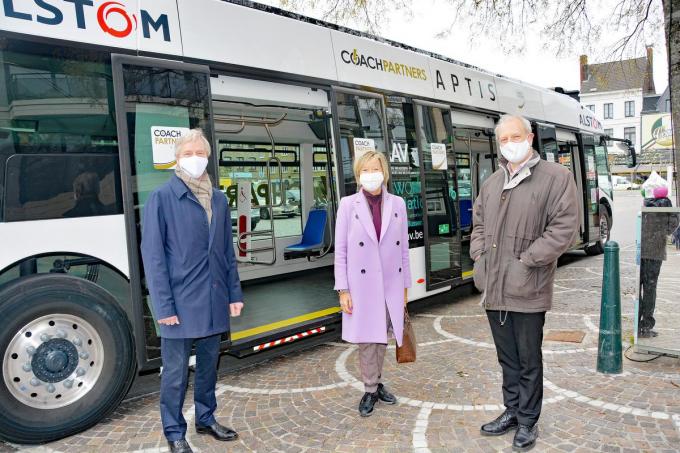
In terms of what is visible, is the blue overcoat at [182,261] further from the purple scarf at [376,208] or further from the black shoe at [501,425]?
the black shoe at [501,425]

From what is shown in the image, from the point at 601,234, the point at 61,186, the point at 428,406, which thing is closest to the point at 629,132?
→ the point at 601,234

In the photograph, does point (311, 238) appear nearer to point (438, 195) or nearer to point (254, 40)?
point (438, 195)

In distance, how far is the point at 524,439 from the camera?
3268 millimetres

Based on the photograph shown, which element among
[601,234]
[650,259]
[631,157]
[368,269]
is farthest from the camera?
[631,157]

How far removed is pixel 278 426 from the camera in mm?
3732

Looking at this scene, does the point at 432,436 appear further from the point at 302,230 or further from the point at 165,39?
the point at 302,230

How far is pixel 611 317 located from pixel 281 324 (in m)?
2.90

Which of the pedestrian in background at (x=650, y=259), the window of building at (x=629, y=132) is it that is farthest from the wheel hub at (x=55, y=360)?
the window of building at (x=629, y=132)

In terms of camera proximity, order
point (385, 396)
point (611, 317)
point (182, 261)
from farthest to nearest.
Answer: point (611, 317) < point (385, 396) < point (182, 261)

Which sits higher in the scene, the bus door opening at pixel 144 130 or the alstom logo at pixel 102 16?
the alstom logo at pixel 102 16

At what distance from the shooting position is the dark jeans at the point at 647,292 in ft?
15.9

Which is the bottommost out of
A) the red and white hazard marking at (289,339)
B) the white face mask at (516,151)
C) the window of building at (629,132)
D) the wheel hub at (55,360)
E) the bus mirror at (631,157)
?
the red and white hazard marking at (289,339)

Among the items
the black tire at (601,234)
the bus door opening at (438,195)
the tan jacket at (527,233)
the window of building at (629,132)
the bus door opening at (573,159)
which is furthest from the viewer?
the window of building at (629,132)

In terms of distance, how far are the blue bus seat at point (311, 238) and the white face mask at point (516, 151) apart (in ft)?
17.4
